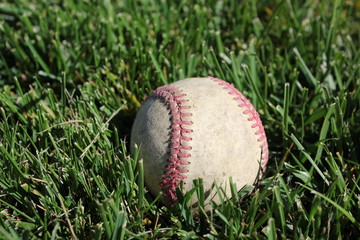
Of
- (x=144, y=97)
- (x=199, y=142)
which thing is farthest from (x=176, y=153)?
(x=144, y=97)

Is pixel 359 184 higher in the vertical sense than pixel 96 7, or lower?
lower

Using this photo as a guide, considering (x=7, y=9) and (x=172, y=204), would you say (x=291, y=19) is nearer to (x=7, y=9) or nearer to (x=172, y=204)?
(x=172, y=204)

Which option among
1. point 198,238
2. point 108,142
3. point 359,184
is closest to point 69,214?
point 108,142

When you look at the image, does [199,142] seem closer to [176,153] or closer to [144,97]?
[176,153]
